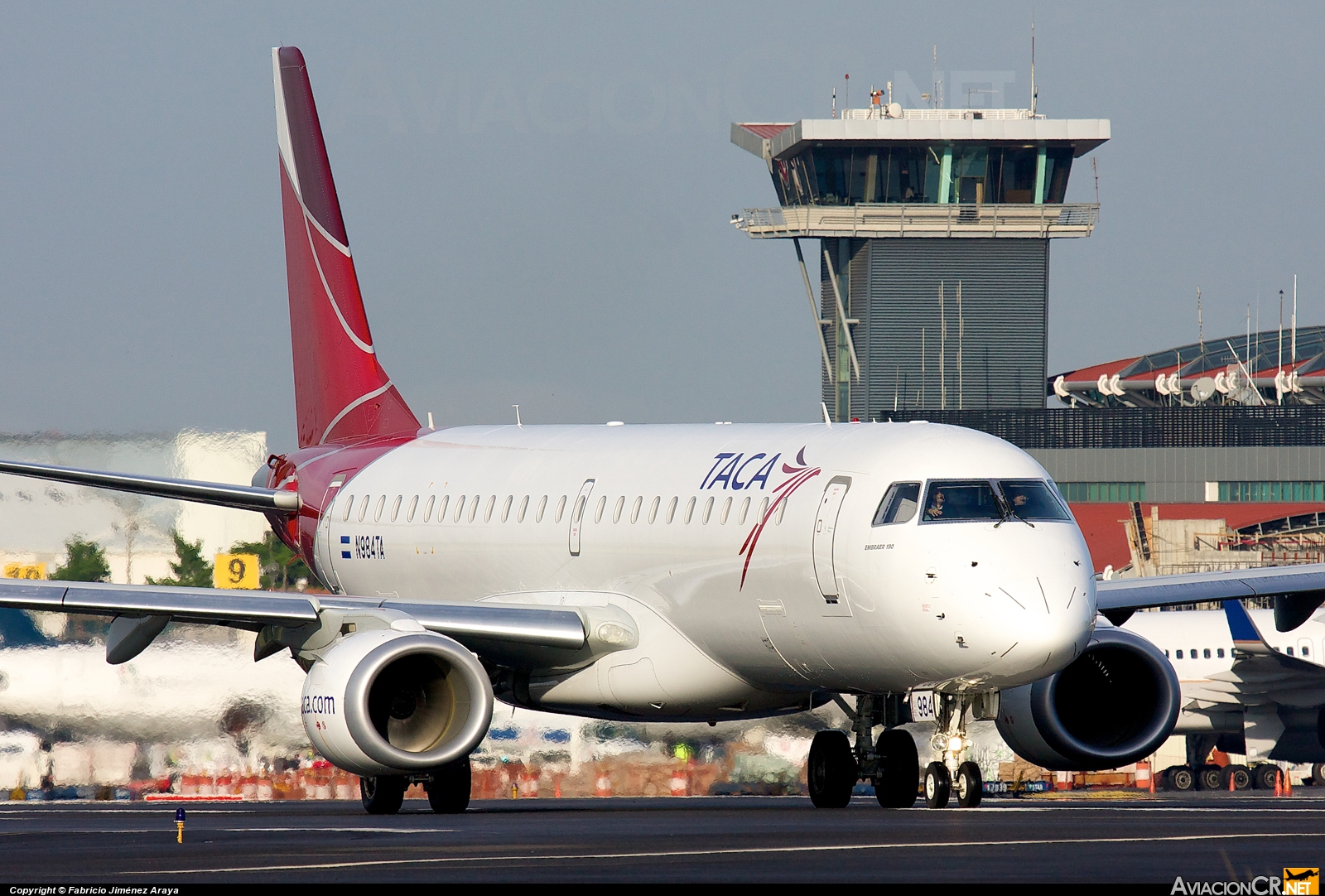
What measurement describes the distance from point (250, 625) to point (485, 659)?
2683 millimetres

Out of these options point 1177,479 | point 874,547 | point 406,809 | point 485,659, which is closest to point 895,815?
point 874,547

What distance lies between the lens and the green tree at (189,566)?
38.5m

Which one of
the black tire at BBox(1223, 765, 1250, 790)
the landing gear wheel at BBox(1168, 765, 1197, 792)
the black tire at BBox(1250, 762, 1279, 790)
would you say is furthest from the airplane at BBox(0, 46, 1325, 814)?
the landing gear wheel at BBox(1168, 765, 1197, 792)

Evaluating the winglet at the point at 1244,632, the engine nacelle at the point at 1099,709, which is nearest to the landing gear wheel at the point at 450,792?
the engine nacelle at the point at 1099,709

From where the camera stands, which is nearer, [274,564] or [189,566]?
[189,566]

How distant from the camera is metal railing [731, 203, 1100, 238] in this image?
341ft

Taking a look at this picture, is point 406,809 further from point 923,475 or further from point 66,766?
point 923,475

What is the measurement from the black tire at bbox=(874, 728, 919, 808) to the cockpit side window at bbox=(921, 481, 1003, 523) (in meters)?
3.53

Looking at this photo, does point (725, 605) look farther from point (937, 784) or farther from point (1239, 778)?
point (1239, 778)

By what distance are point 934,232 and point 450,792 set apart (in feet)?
272

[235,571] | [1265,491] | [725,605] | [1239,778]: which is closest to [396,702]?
[725,605]

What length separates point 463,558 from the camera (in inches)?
1067

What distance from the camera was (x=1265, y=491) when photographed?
98688mm

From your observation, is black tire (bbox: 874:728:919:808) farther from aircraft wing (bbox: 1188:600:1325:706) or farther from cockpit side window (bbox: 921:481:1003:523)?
aircraft wing (bbox: 1188:600:1325:706)
